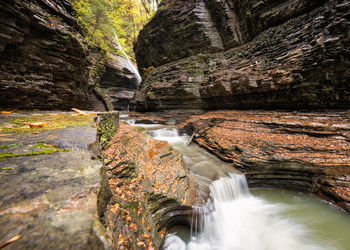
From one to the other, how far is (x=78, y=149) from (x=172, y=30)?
61.2 ft

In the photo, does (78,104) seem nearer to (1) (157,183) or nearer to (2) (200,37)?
(1) (157,183)

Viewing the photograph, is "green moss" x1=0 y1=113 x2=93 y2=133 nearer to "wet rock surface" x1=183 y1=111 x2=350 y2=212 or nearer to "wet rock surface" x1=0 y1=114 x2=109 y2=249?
"wet rock surface" x1=0 y1=114 x2=109 y2=249

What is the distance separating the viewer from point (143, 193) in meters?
3.28

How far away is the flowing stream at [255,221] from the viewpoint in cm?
339

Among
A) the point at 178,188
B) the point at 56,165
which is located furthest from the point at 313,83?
the point at 56,165

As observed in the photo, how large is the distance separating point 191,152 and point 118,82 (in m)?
22.5

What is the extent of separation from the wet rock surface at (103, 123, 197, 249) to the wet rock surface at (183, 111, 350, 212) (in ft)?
8.72

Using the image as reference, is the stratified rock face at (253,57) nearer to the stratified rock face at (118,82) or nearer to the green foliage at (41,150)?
the stratified rock face at (118,82)

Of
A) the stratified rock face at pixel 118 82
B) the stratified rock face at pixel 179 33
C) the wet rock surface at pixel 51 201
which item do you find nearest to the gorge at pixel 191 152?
the wet rock surface at pixel 51 201

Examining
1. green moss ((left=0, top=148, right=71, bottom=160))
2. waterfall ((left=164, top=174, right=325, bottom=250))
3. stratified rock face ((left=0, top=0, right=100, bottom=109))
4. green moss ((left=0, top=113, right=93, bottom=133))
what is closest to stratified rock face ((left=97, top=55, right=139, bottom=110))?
stratified rock face ((left=0, top=0, right=100, bottom=109))

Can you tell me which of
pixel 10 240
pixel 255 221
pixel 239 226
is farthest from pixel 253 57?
pixel 10 240

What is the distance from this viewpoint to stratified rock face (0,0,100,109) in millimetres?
5031

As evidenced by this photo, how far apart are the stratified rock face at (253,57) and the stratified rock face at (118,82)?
637 cm

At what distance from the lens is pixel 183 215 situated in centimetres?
367
